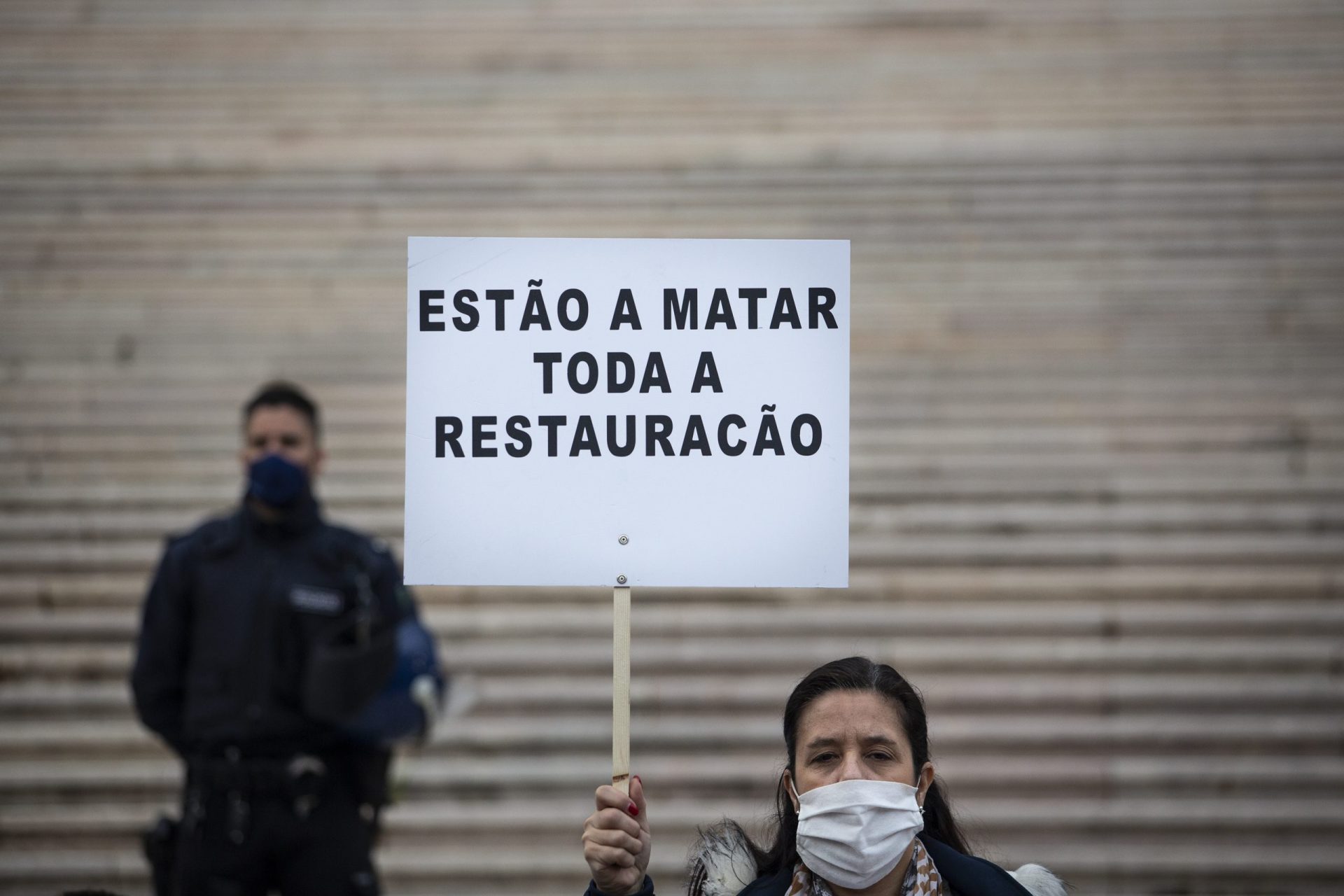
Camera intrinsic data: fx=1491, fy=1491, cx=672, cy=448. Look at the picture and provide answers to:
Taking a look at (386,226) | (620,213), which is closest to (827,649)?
(620,213)

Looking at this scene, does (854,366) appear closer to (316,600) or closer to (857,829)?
(316,600)

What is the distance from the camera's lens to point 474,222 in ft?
21.5

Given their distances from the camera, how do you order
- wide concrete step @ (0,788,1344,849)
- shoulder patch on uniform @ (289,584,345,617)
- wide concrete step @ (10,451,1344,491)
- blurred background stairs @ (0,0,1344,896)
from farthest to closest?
wide concrete step @ (10,451,1344,491) < blurred background stairs @ (0,0,1344,896) < wide concrete step @ (0,788,1344,849) < shoulder patch on uniform @ (289,584,345,617)

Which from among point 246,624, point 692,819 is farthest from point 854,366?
point 246,624

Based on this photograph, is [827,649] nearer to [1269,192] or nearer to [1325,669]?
[1325,669]

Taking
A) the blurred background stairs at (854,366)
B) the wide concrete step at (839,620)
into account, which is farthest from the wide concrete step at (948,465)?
the wide concrete step at (839,620)

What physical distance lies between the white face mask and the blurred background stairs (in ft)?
9.16

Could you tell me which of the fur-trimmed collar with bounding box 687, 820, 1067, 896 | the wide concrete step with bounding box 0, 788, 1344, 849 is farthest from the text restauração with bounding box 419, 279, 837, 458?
the wide concrete step with bounding box 0, 788, 1344, 849

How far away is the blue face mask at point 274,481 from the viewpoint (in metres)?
3.49

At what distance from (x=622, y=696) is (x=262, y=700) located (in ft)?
3.90

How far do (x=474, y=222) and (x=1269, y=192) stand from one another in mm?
3494

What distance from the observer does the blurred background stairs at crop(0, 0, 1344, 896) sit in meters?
5.25

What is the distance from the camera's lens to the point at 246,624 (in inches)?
134

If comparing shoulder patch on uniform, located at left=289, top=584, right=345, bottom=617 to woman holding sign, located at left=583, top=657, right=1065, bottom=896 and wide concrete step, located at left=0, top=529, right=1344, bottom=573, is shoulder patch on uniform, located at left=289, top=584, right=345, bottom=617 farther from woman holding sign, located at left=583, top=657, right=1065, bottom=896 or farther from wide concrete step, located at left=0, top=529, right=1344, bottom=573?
wide concrete step, located at left=0, top=529, right=1344, bottom=573
